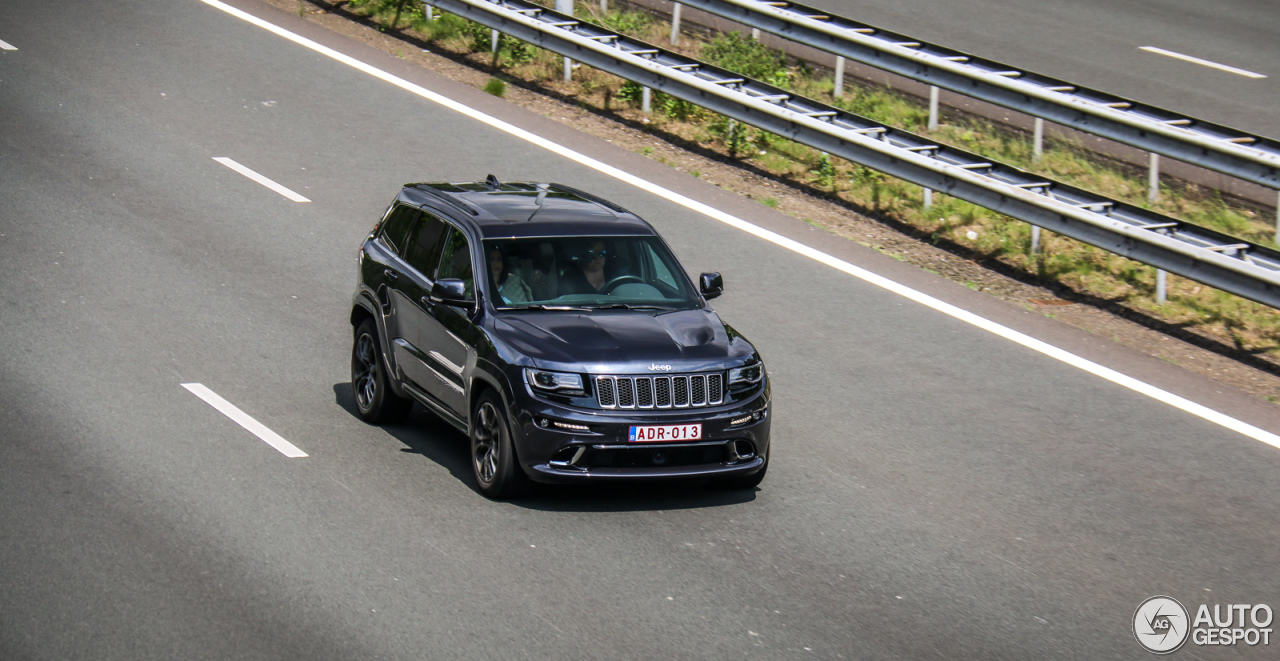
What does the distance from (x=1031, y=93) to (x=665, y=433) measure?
25.2ft

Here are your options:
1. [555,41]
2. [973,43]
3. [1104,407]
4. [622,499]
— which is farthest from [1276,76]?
[622,499]

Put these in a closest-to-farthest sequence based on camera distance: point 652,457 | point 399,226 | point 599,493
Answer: point 652,457
point 599,493
point 399,226

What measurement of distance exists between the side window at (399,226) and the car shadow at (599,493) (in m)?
1.43

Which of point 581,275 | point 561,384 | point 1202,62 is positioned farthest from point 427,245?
point 1202,62

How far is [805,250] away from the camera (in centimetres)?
1427

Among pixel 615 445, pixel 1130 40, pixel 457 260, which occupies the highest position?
pixel 1130 40

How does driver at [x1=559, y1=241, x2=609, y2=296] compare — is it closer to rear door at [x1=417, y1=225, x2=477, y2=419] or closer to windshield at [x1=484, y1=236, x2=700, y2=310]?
windshield at [x1=484, y1=236, x2=700, y2=310]

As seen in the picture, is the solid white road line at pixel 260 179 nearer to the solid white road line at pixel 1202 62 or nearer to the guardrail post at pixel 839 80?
the guardrail post at pixel 839 80

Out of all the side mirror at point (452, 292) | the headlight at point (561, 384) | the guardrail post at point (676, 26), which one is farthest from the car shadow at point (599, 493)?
the guardrail post at point (676, 26)

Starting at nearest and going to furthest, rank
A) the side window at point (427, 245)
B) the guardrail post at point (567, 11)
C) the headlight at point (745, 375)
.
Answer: the headlight at point (745, 375)
the side window at point (427, 245)
the guardrail post at point (567, 11)

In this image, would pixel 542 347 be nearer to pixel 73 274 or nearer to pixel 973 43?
pixel 73 274

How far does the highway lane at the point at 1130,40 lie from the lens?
61.6 ft

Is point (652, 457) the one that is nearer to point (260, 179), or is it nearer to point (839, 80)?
point (260, 179)

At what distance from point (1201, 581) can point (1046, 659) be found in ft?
5.26
